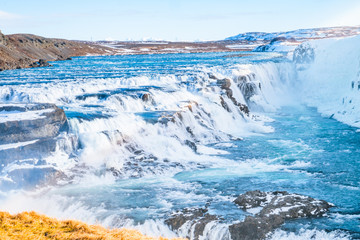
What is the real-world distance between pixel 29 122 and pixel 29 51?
6794 centimetres

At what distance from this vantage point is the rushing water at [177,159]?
11.9 meters

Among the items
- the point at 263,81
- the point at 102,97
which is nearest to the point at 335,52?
the point at 263,81

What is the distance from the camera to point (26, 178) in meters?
14.3

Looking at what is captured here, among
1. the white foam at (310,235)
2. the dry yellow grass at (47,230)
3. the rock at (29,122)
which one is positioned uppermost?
the rock at (29,122)

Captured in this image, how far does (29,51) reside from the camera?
252ft

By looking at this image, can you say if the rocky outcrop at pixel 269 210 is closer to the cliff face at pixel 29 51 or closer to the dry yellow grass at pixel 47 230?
the dry yellow grass at pixel 47 230

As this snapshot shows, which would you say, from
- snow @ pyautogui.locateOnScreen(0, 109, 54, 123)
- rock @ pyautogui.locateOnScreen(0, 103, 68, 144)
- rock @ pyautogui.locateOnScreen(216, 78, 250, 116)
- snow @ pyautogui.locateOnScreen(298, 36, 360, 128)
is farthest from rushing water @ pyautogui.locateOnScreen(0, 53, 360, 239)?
snow @ pyautogui.locateOnScreen(298, 36, 360, 128)

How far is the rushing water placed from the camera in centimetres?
1187

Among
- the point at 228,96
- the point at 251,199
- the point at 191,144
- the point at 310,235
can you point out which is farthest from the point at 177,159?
the point at 228,96

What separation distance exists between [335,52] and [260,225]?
120 ft

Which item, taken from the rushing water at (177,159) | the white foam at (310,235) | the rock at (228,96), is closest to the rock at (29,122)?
the rushing water at (177,159)

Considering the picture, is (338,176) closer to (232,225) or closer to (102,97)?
(232,225)

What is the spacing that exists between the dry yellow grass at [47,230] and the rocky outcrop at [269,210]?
11.5 feet

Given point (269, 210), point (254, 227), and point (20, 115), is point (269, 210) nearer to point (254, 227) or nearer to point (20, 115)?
point (254, 227)
